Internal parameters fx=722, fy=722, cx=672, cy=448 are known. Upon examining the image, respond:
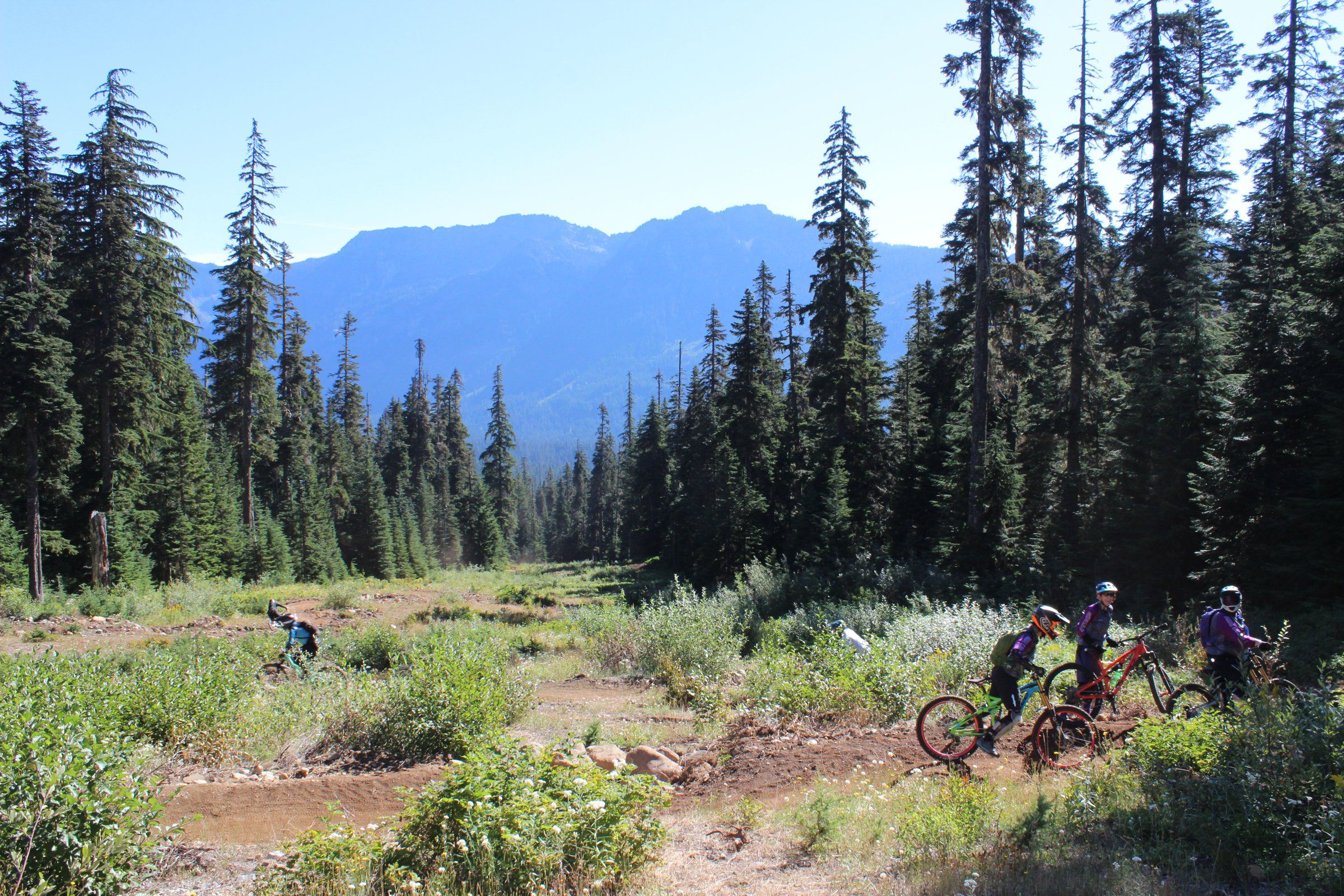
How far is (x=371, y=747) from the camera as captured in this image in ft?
29.2

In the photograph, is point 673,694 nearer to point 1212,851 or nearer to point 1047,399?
point 1212,851

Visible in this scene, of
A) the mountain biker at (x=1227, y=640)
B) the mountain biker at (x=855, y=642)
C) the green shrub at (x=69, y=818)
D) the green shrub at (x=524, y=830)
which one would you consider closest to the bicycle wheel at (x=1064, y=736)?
the mountain biker at (x=1227, y=640)

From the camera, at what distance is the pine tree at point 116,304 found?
2391 centimetres

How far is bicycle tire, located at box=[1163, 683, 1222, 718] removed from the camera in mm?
6934

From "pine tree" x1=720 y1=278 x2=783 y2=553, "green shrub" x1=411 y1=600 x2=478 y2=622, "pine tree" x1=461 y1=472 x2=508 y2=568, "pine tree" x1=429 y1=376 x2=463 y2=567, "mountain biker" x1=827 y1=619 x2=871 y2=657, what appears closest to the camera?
"mountain biker" x1=827 y1=619 x2=871 y2=657

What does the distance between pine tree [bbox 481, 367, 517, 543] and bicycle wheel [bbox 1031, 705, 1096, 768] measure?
61117mm

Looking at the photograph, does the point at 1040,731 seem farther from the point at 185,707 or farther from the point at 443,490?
the point at 443,490

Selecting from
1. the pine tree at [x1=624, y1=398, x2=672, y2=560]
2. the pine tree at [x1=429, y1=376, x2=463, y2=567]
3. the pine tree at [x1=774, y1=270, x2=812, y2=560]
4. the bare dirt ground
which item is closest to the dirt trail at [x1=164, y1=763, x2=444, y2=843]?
the bare dirt ground

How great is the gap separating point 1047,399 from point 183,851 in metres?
24.1

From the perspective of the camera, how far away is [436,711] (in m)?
8.73

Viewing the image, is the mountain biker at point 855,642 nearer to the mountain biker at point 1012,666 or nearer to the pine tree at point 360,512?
the mountain biker at point 1012,666

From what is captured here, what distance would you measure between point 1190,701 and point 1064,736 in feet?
5.56

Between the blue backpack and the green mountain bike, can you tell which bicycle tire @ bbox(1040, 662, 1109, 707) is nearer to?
the green mountain bike

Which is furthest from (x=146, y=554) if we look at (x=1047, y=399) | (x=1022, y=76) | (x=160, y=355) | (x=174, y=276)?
(x=1022, y=76)
